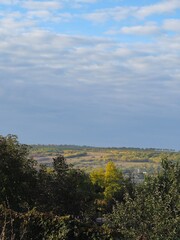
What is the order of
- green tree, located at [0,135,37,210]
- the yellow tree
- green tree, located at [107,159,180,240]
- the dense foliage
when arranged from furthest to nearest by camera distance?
the yellow tree → green tree, located at [0,135,37,210] → the dense foliage → green tree, located at [107,159,180,240]

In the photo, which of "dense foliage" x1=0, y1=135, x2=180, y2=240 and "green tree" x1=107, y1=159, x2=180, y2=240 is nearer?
"green tree" x1=107, y1=159, x2=180, y2=240

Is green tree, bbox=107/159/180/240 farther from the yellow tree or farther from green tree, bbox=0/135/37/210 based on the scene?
the yellow tree

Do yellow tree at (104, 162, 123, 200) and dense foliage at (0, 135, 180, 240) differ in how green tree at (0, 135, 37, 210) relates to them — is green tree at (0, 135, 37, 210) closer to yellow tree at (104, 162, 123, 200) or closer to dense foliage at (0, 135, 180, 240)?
dense foliage at (0, 135, 180, 240)

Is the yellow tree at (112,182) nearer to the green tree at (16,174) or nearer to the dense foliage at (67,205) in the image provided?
the dense foliage at (67,205)

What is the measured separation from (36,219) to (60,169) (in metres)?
13.8

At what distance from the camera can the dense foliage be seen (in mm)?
24672

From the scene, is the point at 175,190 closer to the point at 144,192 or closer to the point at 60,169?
the point at 144,192

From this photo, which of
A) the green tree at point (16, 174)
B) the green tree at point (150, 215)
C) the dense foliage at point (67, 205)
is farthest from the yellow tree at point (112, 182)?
the green tree at point (150, 215)

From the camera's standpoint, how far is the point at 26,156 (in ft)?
122

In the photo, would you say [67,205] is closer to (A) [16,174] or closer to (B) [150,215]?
(A) [16,174]

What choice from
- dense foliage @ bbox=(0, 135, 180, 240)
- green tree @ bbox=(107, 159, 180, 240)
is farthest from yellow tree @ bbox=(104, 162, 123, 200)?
green tree @ bbox=(107, 159, 180, 240)

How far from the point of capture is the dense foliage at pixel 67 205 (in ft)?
80.9

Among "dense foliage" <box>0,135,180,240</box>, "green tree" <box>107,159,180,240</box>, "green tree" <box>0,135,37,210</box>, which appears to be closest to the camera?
"green tree" <box>107,159,180,240</box>

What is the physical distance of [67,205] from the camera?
37.9 metres
